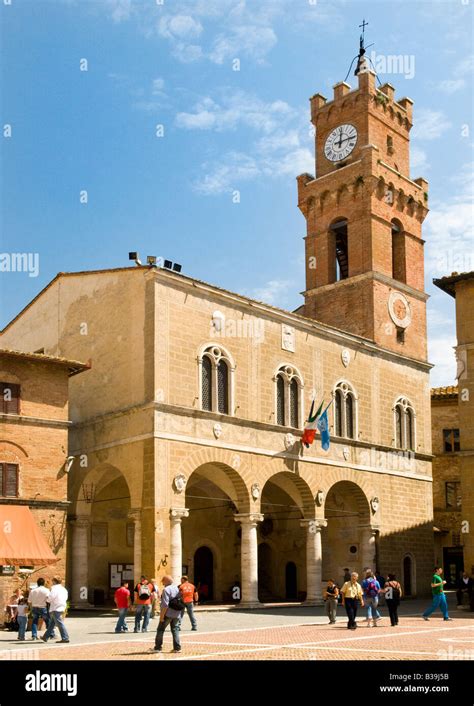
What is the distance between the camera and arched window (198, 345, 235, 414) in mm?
31562

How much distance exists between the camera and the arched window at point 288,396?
1353 inches

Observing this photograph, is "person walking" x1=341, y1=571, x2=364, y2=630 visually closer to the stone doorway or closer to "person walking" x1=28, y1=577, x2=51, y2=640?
"person walking" x1=28, y1=577, x2=51, y2=640

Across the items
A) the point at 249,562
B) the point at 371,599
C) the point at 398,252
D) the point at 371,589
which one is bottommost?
the point at 371,599

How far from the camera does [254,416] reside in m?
32.9

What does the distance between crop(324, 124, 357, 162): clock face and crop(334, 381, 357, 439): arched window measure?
12344mm

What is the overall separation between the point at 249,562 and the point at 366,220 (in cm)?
1712

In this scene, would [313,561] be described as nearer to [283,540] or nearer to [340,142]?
[283,540]

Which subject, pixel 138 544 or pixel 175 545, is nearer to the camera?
pixel 175 545

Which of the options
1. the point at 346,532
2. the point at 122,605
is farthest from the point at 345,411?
the point at 122,605

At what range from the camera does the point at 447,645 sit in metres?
18.7

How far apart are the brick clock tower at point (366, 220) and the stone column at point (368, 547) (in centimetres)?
813

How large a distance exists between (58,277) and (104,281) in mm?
3205

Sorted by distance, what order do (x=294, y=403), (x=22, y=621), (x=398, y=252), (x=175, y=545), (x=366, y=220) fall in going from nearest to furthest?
(x=22, y=621) → (x=175, y=545) → (x=294, y=403) → (x=366, y=220) → (x=398, y=252)
